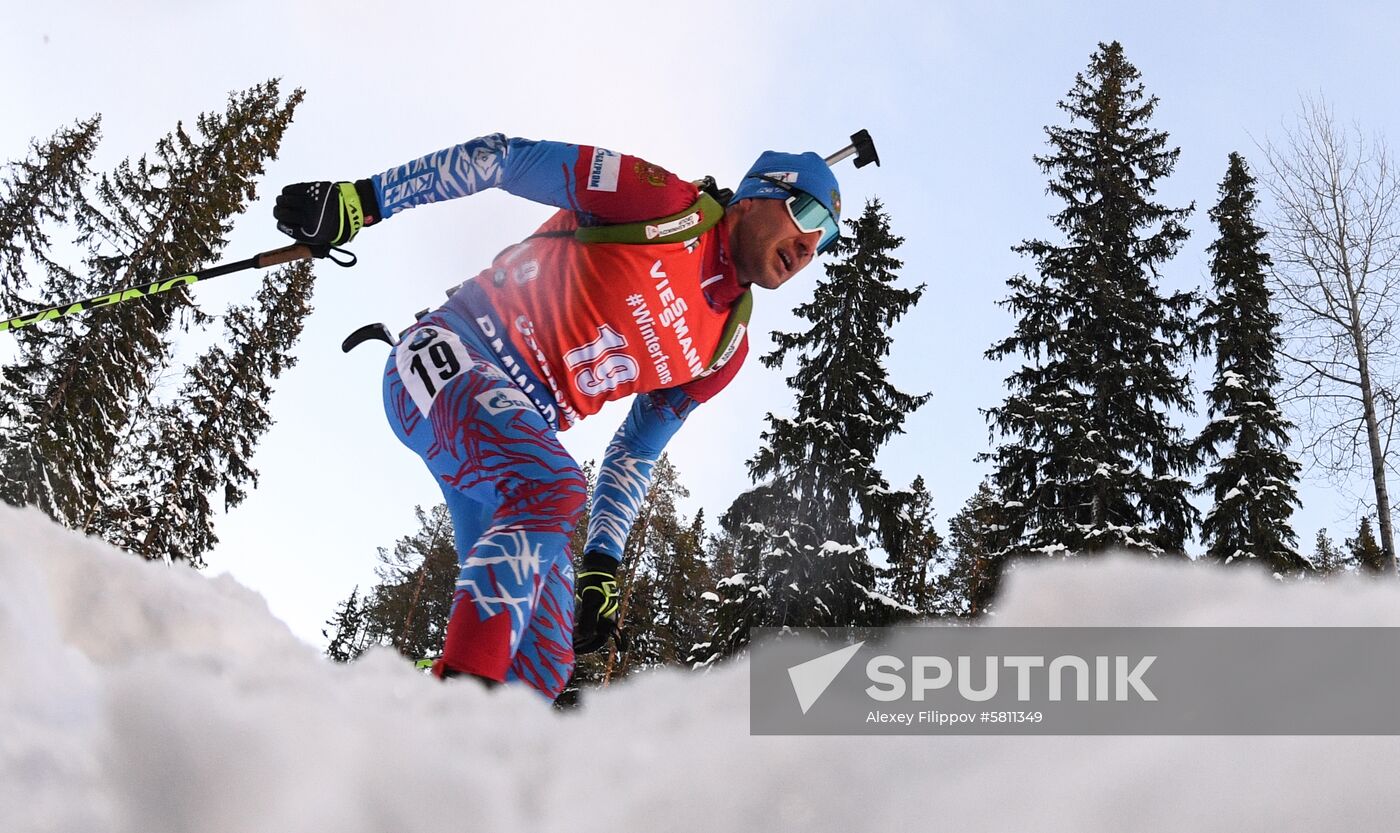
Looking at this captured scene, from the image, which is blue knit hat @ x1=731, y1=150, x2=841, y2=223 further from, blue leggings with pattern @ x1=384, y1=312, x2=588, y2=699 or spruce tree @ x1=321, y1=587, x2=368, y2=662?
spruce tree @ x1=321, y1=587, x2=368, y2=662

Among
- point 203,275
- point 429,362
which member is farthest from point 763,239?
point 203,275

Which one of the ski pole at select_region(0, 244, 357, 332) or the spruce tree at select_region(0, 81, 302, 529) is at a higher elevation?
the spruce tree at select_region(0, 81, 302, 529)

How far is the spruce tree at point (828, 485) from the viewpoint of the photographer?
50.0ft

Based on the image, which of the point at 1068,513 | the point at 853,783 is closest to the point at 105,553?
the point at 853,783

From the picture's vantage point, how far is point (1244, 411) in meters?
17.7

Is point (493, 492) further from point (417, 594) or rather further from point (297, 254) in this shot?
point (417, 594)

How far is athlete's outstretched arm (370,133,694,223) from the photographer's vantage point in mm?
2646

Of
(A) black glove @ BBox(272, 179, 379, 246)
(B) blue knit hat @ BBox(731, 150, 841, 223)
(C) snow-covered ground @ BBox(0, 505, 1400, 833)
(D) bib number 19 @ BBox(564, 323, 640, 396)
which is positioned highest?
(B) blue knit hat @ BBox(731, 150, 841, 223)

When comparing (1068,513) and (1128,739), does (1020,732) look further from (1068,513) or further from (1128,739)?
(1068,513)

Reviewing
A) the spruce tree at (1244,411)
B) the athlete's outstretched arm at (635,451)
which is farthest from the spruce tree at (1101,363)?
the athlete's outstretched arm at (635,451)

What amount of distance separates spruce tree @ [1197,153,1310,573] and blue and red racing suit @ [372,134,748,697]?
14.9 m

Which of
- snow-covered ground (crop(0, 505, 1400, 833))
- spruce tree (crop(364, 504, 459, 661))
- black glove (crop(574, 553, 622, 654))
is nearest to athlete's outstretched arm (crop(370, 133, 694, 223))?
black glove (crop(574, 553, 622, 654))

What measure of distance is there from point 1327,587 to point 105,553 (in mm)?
1637

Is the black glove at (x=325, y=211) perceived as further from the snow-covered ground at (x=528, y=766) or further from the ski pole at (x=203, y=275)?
the snow-covered ground at (x=528, y=766)
